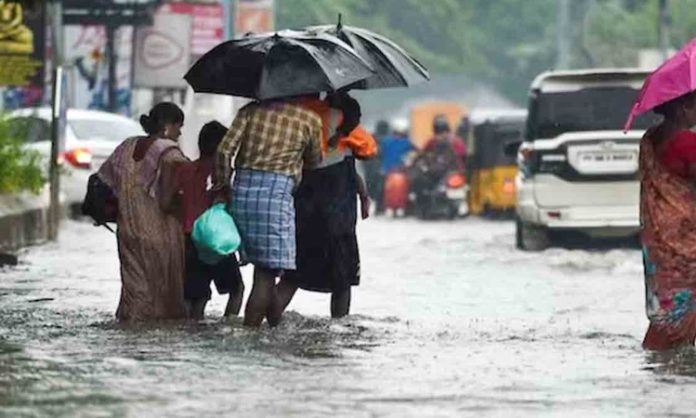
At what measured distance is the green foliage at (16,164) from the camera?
22.7 meters

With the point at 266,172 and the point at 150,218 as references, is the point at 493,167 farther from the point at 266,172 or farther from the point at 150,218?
the point at 266,172

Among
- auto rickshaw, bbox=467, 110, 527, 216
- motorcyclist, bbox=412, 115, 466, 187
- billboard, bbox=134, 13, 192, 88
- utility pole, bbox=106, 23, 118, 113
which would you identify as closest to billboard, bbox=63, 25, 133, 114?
billboard, bbox=134, 13, 192, 88

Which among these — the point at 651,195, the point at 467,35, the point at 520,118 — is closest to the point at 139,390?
the point at 651,195

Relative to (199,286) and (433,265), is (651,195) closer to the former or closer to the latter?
(199,286)

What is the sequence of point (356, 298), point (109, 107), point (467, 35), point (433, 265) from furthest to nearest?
point (467, 35)
point (109, 107)
point (433, 265)
point (356, 298)

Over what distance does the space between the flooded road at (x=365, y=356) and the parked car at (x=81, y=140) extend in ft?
32.1

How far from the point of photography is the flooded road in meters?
9.43

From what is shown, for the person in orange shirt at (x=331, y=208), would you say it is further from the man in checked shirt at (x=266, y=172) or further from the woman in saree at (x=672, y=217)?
the woman in saree at (x=672, y=217)

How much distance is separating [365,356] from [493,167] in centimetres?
2470

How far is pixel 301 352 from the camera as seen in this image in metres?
11.6

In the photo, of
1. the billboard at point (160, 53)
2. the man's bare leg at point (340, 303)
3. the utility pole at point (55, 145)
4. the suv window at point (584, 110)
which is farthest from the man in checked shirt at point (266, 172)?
the billboard at point (160, 53)

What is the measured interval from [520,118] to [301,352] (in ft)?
88.4

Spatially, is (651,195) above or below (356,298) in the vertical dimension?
above

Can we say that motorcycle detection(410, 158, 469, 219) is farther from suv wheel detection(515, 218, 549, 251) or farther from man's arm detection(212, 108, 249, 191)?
man's arm detection(212, 108, 249, 191)
